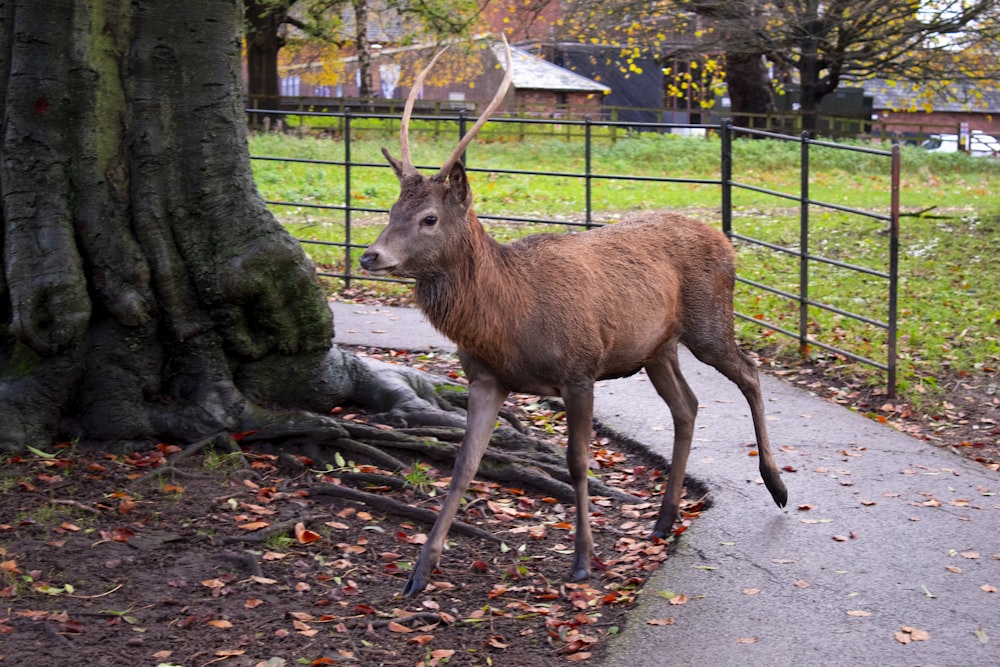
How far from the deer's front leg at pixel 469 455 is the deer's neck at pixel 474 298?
206 mm

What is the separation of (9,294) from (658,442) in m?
3.92

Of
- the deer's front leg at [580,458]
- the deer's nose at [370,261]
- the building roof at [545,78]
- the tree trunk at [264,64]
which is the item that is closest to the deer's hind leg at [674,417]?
the deer's front leg at [580,458]

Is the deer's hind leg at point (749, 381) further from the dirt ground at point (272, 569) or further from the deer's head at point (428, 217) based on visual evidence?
the deer's head at point (428, 217)

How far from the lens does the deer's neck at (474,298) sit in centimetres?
543

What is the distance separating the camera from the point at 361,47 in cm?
3272

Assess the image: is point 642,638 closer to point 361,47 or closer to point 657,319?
point 657,319

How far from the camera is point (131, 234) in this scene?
6.51 metres

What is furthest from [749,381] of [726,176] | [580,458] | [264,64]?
[264,64]

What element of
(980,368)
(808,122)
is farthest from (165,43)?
(808,122)

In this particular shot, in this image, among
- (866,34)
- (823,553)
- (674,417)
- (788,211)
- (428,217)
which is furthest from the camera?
(866,34)

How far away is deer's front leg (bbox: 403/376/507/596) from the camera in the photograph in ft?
17.9

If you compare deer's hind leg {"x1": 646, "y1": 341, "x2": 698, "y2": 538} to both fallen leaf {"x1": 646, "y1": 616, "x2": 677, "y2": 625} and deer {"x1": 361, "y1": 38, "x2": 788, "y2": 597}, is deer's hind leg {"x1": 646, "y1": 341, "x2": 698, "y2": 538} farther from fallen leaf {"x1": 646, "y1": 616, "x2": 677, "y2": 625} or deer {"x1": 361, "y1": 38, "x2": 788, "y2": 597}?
fallen leaf {"x1": 646, "y1": 616, "x2": 677, "y2": 625}

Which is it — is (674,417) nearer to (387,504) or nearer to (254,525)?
(387,504)

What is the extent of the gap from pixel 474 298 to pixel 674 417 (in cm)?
157
